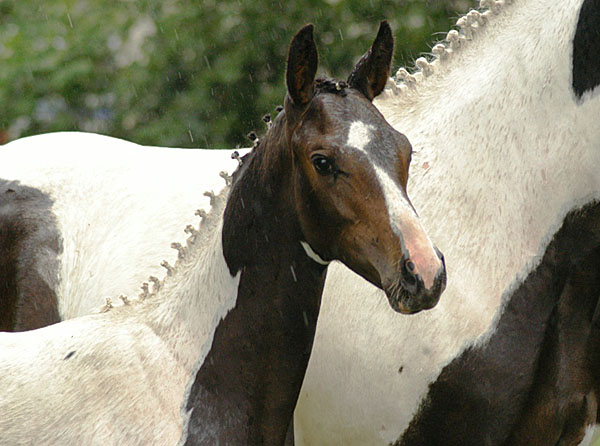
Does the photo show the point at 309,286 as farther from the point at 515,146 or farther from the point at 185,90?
the point at 185,90

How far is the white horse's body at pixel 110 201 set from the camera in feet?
13.9

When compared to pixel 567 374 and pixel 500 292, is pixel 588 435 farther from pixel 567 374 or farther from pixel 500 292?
pixel 500 292

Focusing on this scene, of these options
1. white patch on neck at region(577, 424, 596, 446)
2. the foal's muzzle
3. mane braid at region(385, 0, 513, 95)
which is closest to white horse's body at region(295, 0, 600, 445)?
mane braid at region(385, 0, 513, 95)

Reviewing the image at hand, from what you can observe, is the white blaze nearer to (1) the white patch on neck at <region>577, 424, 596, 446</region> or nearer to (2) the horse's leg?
(2) the horse's leg

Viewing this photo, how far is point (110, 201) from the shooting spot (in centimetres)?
469

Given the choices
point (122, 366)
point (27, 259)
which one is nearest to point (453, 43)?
point (122, 366)

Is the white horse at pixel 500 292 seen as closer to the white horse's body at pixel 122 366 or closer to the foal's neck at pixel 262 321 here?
the foal's neck at pixel 262 321

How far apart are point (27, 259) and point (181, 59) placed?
4.90 m

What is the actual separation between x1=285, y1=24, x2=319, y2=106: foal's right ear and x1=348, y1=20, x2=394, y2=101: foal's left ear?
0.62ft

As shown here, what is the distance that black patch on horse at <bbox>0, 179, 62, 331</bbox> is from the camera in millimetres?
4434

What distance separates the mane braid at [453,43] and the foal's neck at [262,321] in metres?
1.00

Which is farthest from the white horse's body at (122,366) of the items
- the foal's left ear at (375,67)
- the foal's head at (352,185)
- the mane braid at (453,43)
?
the mane braid at (453,43)

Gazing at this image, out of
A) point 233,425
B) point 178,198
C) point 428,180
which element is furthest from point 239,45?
point 233,425

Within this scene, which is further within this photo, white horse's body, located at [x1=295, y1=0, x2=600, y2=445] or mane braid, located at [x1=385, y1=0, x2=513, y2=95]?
mane braid, located at [x1=385, y1=0, x2=513, y2=95]
